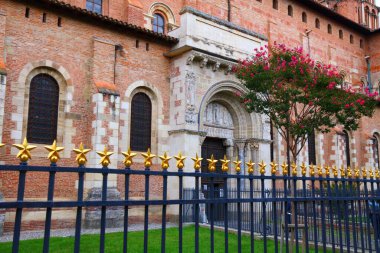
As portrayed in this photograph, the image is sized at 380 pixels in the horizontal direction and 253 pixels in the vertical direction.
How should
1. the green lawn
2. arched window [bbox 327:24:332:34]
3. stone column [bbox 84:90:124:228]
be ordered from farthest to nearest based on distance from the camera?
1. arched window [bbox 327:24:332:34]
2. stone column [bbox 84:90:124:228]
3. the green lawn

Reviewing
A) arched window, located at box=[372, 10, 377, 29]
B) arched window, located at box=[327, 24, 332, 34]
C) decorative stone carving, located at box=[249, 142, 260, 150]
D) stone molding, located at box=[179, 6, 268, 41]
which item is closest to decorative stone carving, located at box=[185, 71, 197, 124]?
stone molding, located at box=[179, 6, 268, 41]

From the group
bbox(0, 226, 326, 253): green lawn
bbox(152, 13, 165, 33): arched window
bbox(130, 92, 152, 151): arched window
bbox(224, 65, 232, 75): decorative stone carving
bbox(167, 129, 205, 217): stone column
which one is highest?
bbox(152, 13, 165, 33): arched window

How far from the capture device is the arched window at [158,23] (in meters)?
17.9

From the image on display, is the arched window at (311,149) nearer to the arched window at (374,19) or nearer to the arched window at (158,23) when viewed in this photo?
the arched window at (158,23)

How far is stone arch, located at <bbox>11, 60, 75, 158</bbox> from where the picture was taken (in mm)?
11742

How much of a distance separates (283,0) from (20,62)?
17547 mm

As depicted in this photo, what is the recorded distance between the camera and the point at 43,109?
12.4 m

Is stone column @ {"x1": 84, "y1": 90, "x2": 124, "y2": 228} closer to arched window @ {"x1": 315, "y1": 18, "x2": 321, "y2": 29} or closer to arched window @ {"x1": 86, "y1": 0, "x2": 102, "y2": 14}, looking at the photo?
arched window @ {"x1": 86, "y1": 0, "x2": 102, "y2": 14}

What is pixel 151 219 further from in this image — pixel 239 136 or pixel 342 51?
pixel 342 51

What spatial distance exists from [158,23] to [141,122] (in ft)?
19.4

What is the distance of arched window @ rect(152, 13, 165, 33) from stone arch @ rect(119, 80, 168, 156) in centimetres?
428

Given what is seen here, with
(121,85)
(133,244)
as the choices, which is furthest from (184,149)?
(133,244)

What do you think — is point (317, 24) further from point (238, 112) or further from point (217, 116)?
point (217, 116)

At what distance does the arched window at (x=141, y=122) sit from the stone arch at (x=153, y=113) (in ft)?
0.54
